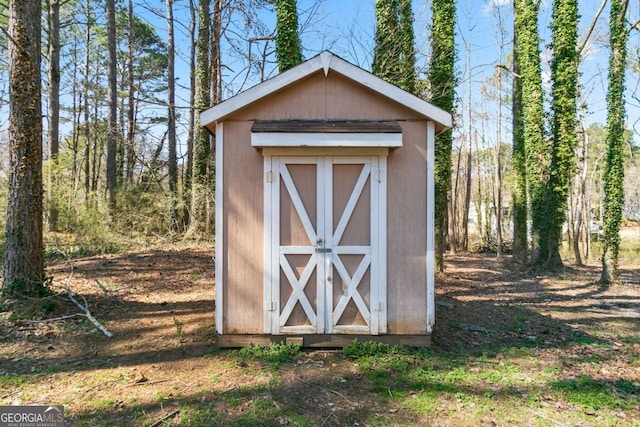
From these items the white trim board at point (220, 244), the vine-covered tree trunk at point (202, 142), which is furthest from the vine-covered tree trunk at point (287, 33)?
the white trim board at point (220, 244)

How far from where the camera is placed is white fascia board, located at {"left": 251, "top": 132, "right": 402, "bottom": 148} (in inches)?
169

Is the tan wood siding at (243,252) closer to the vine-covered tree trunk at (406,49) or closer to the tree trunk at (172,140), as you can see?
the vine-covered tree trunk at (406,49)

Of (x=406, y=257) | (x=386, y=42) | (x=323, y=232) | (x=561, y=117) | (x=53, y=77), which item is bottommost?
(x=406, y=257)

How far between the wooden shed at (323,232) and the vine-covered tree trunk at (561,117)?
342 inches

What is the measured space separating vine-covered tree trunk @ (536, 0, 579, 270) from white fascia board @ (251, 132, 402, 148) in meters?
9.30

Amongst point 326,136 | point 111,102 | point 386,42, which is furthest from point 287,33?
point 111,102

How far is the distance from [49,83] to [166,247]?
8622 millimetres

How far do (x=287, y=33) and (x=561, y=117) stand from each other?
8.57m

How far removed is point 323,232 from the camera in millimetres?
4543

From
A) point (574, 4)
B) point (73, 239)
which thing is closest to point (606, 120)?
point (574, 4)

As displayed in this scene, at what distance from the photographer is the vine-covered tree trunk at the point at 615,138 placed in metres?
9.21

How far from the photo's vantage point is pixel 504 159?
2739 centimetres

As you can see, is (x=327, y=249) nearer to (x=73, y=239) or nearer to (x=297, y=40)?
(x=297, y=40)

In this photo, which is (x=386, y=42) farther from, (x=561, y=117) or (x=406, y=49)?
(x=561, y=117)
